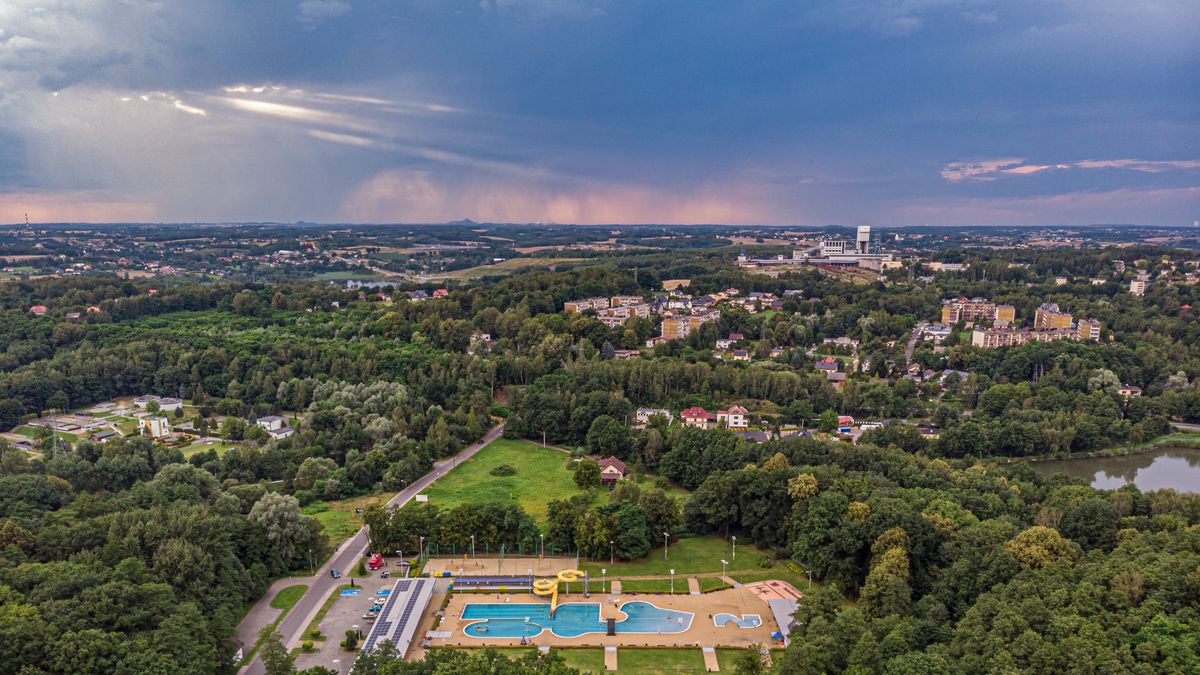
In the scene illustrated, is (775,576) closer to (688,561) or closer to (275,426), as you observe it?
(688,561)

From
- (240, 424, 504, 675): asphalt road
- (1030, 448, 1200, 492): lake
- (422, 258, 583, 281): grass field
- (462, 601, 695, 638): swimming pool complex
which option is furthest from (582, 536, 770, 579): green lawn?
(422, 258, 583, 281): grass field

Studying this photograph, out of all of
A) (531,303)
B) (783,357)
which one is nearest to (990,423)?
(783,357)

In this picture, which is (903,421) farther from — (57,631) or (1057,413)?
(57,631)

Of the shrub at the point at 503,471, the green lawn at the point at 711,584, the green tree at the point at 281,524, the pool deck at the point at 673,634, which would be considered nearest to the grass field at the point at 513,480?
the shrub at the point at 503,471

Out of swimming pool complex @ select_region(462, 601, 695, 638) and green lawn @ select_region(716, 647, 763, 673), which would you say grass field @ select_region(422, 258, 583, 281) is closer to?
swimming pool complex @ select_region(462, 601, 695, 638)

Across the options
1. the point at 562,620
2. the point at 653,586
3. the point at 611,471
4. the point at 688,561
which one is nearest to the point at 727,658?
the point at 653,586

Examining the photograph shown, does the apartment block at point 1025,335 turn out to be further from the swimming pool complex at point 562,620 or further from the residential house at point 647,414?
the swimming pool complex at point 562,620

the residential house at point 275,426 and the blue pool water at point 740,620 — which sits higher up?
the residential house at point 275,426
